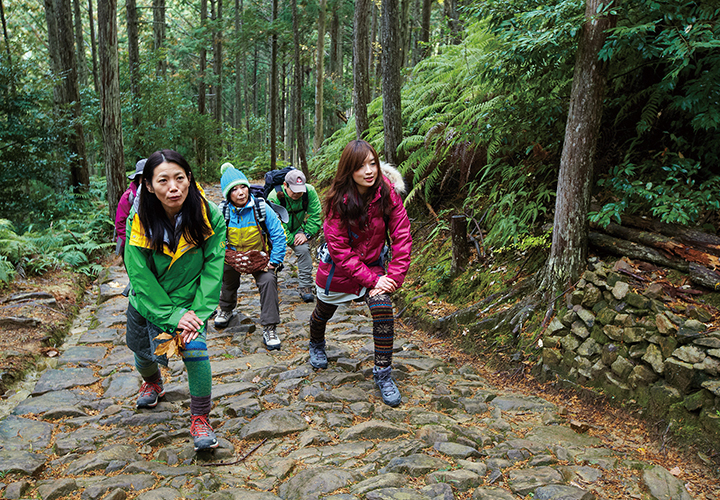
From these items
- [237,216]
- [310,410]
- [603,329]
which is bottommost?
[310,410]

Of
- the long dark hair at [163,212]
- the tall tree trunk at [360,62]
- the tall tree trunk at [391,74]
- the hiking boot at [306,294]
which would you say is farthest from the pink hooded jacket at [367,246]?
the tall tree trunk at [360,62]

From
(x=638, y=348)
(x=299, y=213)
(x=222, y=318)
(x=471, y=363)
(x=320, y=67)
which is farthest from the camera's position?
(x=320, y=67)

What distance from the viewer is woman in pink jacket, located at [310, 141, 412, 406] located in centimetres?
412

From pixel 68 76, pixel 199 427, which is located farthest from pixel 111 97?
pixel 199 427

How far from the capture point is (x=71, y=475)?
10.2ft

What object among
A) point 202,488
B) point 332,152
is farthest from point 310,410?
point 332,152

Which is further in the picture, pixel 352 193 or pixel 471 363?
pixel 471 363

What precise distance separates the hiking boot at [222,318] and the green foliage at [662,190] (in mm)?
4737

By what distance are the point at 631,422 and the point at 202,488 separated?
3.15m

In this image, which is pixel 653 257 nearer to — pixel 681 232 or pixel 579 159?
pixel 681 232

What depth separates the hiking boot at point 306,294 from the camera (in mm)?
7895

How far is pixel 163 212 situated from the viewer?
3.39 metres

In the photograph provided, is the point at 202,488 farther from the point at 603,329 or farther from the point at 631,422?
the point at 603,329

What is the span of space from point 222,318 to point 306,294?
180 cm
